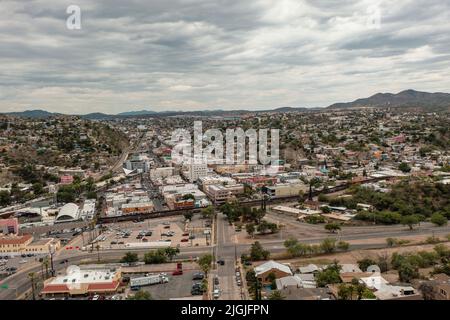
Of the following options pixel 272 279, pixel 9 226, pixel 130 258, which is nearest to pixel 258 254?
pixel 272 279

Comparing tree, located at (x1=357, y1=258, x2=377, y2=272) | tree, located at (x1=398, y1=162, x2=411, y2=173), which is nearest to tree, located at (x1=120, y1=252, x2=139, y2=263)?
tree, located at (x1=357, y1=258, x2=377, y2=272)

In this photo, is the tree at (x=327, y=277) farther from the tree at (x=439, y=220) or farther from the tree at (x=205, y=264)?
the tree at (x=439, y=220)

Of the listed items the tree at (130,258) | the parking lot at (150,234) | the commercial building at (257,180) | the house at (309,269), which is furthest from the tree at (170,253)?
the commercial building at (257,180)

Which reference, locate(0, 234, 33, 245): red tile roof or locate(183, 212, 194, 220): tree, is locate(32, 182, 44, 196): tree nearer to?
locate(0, 234, 33, 245): red tile roof

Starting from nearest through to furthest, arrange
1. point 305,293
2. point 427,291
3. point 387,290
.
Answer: point 427,291, point 387,290, point 305,293

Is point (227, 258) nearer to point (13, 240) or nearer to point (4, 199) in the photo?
point (13, 240)
